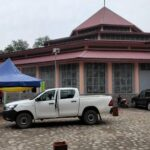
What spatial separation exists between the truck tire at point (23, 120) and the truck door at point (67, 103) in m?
1.41

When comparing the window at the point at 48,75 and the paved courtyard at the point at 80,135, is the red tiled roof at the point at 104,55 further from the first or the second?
the paved courtyard at the point at 80,135

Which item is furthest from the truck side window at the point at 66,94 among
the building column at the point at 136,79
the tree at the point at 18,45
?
the tree at the point at 18,45

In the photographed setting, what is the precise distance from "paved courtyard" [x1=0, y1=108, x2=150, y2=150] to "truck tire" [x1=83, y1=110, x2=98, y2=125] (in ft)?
0.98

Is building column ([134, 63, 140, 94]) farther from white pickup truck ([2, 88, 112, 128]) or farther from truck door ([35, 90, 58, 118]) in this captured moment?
truck door ([35, 90, 58, 118])

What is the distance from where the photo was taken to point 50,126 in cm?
1628

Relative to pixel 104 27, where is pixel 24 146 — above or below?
below

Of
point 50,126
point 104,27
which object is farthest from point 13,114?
point 104,27

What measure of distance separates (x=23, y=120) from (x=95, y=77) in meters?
12.4

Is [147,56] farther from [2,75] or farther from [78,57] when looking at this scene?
[2,75]

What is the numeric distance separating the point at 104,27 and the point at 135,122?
20958 millimetres

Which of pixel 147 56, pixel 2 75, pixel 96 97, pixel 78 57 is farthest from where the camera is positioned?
pixel 147 56

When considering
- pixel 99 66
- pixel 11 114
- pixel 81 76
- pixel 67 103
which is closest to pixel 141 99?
pixel 99 66

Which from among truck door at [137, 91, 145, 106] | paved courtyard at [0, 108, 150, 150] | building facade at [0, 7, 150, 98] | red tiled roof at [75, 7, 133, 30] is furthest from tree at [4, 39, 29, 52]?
paved courtyard at [0, 108, 150, 150]

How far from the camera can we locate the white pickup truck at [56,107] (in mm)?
16031
